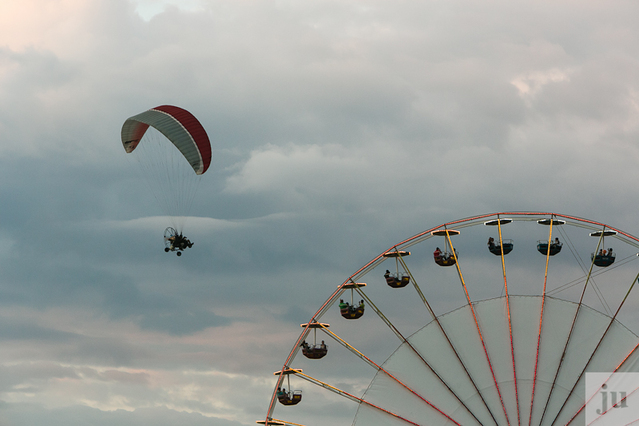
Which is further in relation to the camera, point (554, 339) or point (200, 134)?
point (200, 134)

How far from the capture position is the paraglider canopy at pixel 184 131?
6328 centimetres

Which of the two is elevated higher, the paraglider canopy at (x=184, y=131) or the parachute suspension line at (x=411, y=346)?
the paraglider canopy at (x=184, y=131)

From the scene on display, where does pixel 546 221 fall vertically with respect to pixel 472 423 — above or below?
above

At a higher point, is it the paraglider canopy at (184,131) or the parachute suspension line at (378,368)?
the paraglider canopy at (184,131)

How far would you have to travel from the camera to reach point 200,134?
64.6 meters

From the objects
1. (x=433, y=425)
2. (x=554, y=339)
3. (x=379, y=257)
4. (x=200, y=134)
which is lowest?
(x=433, y=425)

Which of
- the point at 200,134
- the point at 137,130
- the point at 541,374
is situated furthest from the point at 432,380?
the point at 137,130

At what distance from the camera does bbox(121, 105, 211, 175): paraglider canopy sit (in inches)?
2491

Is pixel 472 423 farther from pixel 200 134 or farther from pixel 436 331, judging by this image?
pixel 200 134

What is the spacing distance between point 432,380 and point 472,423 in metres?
3.32

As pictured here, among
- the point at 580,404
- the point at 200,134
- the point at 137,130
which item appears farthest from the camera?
the point at 137,130

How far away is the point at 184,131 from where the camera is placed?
209 feet

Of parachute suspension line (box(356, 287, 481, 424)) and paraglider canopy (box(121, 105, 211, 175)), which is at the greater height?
paraglider canopy (box(121, 105, 211, 175))

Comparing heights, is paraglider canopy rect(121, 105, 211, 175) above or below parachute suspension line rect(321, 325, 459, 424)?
above
